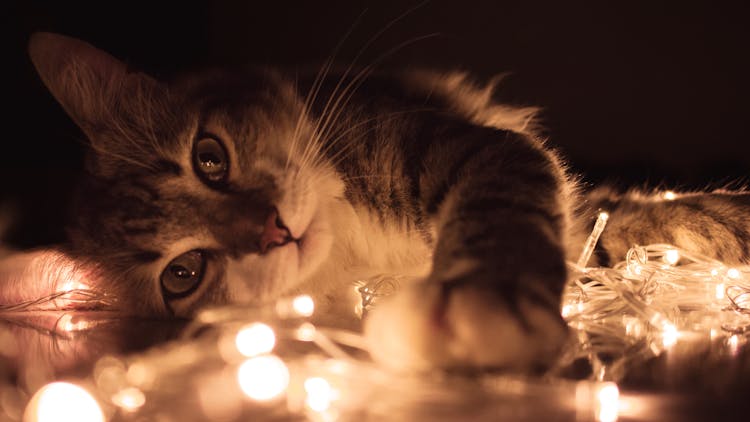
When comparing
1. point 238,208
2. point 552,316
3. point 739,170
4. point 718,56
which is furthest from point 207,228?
point 718,56

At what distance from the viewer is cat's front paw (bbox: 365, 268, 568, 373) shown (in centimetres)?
59

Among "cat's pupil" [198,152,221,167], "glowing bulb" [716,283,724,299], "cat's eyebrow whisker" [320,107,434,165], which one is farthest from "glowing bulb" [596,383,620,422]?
"cat's pupil" [198,152,221,167]

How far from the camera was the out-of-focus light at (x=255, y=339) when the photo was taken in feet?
2.41

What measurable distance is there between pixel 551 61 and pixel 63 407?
6.65 feet

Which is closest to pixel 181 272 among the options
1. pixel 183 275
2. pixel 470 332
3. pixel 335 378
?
pixel 183 275

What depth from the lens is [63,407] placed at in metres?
0.59

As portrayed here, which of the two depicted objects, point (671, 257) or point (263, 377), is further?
point (671, 257)

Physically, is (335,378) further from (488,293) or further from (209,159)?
(209,159)

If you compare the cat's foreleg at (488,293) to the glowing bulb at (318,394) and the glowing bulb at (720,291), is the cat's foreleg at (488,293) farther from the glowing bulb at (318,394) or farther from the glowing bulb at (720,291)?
the glowing bulb at (720,291)

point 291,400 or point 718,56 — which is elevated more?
point 718,56

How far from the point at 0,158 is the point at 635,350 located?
1.92m

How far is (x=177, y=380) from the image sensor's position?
0.67 metres

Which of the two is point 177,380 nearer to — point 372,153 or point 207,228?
point 207,228

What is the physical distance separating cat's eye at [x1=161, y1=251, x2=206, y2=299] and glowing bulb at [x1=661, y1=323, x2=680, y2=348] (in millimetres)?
797
